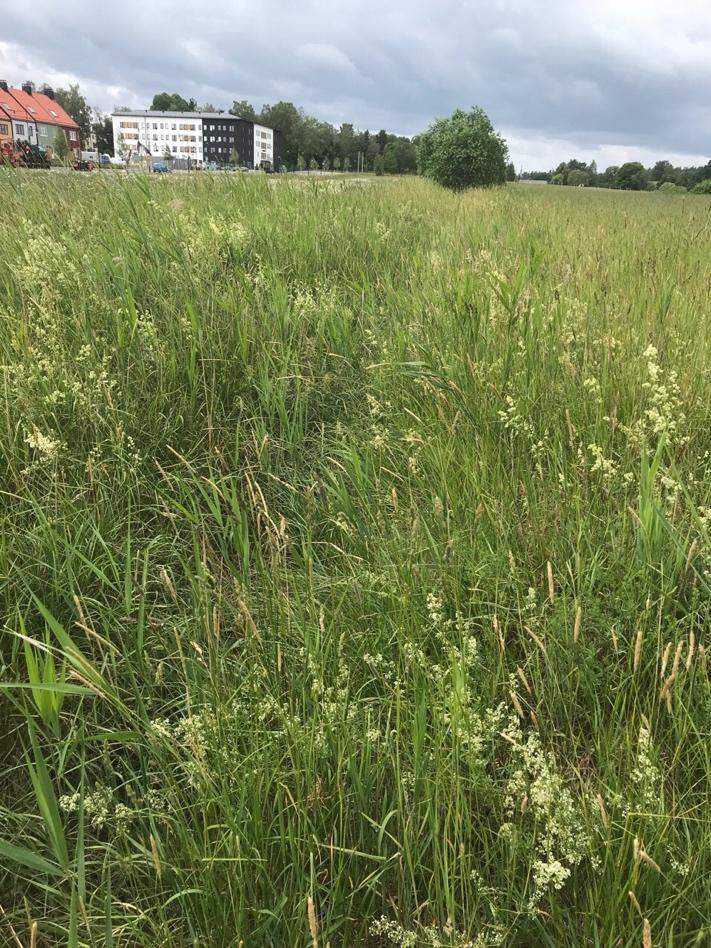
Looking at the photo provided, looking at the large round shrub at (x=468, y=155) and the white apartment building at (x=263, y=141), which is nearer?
the large round shrub at (x=468, y=155)

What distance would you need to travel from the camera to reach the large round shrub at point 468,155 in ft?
73.4

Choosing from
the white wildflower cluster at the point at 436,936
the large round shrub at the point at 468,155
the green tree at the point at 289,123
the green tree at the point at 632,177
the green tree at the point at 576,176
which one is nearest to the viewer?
the white wildflower cluster at the point at 436,936

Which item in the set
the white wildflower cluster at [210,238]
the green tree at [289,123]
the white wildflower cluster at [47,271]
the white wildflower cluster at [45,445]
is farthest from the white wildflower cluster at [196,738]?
the green tree at [289,123]

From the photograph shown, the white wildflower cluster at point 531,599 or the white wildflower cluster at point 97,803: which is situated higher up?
the white wildflower cluster at point 531,599

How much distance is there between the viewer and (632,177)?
42.9 meters

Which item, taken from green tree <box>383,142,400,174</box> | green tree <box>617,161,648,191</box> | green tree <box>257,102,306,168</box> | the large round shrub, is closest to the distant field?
green tree <box>383,142,400,174</box>

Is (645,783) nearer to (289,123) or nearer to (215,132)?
(289,123)

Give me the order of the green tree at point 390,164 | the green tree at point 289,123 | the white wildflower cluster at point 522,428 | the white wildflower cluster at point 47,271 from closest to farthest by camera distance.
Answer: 1. the white wildflower cluster at point 522,428
2. the white wildflower cluster at point 47,271
3. the green tree at point 390,164
4. the green tree at point 289,123

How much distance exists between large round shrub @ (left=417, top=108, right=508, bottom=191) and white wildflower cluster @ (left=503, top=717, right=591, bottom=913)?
2366 cm

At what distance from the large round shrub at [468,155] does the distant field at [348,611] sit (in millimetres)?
21623

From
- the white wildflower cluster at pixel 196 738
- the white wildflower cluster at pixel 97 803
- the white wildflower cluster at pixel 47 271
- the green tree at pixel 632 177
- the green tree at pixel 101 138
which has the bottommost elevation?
the white wildflower cluster at pixel 97 803

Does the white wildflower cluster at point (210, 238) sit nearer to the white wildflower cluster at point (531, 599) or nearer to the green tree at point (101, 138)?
the green tree at point (101, 138)

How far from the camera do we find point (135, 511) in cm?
211

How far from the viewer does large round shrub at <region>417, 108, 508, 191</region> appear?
22359 mm
